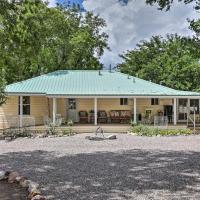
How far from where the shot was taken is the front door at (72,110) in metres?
37.2

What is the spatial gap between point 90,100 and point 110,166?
20633mm

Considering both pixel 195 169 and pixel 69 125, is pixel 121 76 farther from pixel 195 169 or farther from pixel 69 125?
pixel 195 169

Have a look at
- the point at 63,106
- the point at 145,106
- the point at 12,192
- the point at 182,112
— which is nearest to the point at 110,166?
the point at 12,192

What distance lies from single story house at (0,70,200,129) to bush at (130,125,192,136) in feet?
6.68

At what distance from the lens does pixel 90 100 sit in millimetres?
37406

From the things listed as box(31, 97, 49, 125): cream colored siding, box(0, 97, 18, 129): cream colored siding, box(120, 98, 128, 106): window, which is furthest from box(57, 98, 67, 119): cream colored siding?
box(120, 98, 128, 106): window

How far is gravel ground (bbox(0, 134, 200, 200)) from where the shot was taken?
471 inches

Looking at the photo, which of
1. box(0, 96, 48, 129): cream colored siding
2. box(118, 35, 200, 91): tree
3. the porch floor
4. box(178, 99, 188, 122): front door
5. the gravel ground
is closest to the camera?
the gravel ground

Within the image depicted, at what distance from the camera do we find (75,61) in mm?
50656

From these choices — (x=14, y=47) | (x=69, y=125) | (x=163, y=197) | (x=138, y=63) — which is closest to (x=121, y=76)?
(x=69, y=125)

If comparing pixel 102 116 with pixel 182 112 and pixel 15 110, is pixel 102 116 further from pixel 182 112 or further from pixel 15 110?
pixel 182 112

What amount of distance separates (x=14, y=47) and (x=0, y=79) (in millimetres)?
5632

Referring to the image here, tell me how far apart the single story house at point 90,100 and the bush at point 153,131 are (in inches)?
80.1

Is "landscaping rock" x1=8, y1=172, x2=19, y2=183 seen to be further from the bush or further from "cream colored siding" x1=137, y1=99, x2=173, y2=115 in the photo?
"cream colored siding" x1=137, y1=99, x2=173, y2=115
